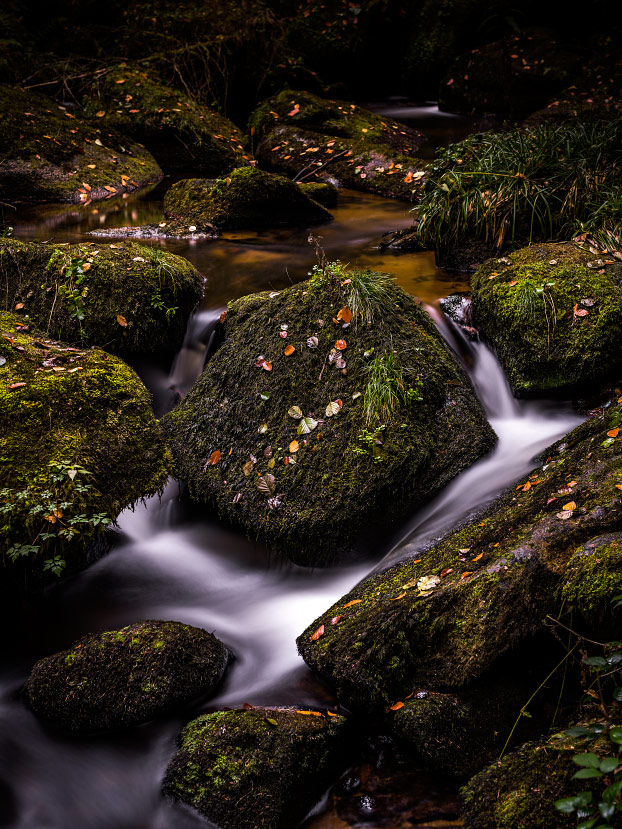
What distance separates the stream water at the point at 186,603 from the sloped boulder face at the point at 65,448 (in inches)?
15.2

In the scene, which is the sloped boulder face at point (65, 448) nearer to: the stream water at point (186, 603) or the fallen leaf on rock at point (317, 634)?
the stream water at point (186, 603)

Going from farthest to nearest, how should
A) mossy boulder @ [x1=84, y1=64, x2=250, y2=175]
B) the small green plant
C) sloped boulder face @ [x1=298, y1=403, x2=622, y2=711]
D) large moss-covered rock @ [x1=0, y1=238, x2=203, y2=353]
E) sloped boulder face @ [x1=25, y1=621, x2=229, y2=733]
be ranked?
mossy boulder @ [x1=84, y1=64, x2=250, y2=175], large moss-covered rock @ [x1=0, y1=238, x2=203, y2=353], the small green plant, sloped boulder face @ [x1=25, y1=621, x2=229, y2=733], sloped boulder face @ [x1=298, y1=403, x2=622, y2=711]

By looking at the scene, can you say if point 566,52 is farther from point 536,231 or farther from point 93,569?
point 93,569

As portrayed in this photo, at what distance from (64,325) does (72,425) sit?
131 cm

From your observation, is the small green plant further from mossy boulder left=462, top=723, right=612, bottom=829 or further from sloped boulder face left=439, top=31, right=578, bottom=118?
sloped boulder face left=439, top=31, right=578, bottom=118

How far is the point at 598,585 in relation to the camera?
2.39 meters

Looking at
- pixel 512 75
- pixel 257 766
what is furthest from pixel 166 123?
pixel 257 766

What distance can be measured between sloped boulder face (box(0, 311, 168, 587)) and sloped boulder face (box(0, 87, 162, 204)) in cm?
511

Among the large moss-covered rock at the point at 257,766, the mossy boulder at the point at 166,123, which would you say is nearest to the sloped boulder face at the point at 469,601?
the large moss-covered rock at the point at 257,766

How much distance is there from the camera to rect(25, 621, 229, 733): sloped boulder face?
2979 mm

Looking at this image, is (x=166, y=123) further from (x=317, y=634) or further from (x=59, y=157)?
(x=317, y=634)

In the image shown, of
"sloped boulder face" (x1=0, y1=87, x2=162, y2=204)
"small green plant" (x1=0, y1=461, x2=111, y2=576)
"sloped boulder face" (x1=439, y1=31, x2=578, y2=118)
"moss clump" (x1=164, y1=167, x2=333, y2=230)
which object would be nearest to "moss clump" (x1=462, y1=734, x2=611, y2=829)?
"small green plant" (x1=0, y1=461, x2=111, y2=576)

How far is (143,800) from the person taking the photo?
2.80 metres

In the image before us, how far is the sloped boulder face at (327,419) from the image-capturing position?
3.82 metres
